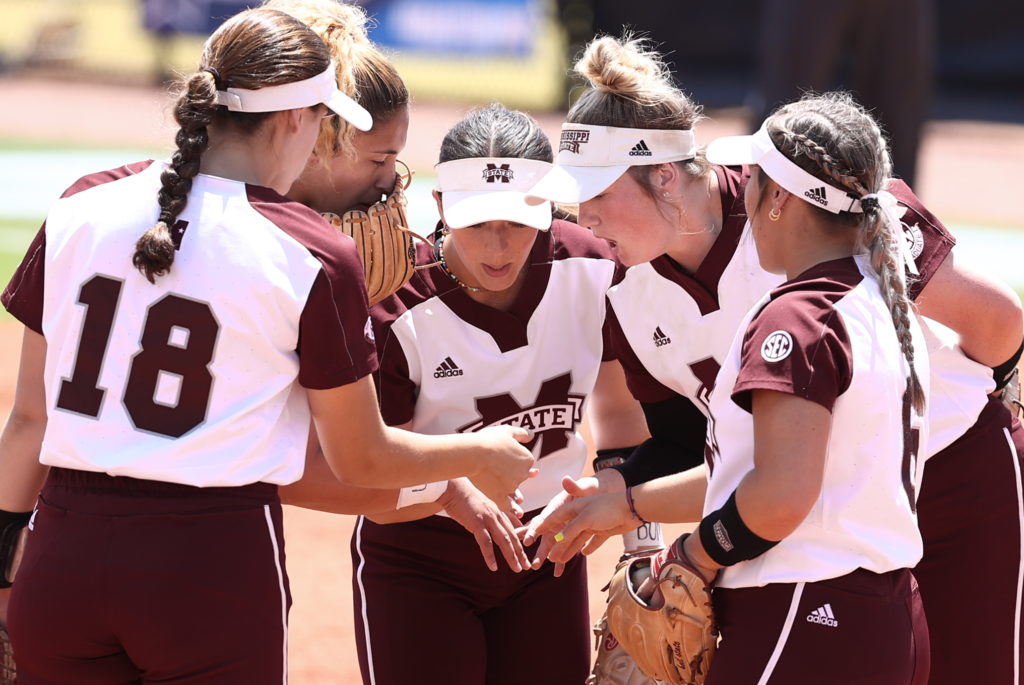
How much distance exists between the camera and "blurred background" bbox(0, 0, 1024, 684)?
13.2 m

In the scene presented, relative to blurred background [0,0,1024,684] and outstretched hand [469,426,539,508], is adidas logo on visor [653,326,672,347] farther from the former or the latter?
blurred background [0,0,1024,684]

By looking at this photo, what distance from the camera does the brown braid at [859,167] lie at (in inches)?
104

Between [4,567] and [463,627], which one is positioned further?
[463,627]

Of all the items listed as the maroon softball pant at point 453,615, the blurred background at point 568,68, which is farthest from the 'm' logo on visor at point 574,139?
the blurred background at point 568,68

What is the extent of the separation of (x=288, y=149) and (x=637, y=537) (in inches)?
65.1

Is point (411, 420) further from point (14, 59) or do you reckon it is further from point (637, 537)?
A: point (14, 59)

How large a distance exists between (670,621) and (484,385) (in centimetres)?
102

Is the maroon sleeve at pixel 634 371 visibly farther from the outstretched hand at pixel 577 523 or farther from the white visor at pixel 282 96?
the white visor at pixel 282 96

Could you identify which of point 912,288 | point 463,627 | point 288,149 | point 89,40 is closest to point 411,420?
point 463,627

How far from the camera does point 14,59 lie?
24.6 m

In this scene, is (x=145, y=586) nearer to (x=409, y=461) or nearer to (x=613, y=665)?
(x=409, y=461)

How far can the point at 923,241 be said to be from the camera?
10.3ft

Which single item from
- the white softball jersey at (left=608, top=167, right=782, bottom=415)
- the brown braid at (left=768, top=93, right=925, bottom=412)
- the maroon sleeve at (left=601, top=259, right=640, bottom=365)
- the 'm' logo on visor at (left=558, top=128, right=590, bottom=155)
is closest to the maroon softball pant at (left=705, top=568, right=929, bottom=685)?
the brown braid at (left=768, top=93, right=925, bottom=412)

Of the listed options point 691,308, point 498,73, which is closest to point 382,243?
point 691,308
